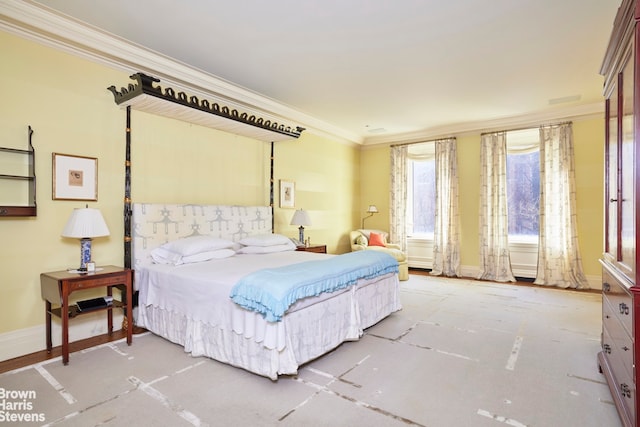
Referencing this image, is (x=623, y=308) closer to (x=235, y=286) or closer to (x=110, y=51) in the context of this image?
(x=235, y=286)

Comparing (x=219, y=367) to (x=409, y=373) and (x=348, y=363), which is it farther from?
(x=409, y=373)

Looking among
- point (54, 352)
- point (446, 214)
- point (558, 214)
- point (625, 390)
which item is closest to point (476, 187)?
point (446, 214)

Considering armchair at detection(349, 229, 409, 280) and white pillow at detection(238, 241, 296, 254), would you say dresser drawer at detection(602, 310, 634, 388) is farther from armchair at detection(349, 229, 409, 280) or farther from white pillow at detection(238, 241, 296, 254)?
armchair at detection(349, 229, 409, 280)

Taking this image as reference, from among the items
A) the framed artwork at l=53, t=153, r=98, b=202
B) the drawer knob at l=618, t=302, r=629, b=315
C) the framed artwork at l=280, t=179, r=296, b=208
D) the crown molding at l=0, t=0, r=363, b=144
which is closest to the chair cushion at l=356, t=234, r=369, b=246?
the framed artwork at l=280, t=179, r=296, b=208

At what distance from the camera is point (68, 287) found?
2.67 m

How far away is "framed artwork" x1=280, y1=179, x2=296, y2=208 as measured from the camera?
5.59 metres

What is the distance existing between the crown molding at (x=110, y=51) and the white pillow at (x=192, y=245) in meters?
1.90

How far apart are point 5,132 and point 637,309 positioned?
448cm

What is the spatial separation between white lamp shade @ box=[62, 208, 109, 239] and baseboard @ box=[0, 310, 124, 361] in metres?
0.89

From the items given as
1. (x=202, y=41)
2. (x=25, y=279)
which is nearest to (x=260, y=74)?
(x=202, y=41)

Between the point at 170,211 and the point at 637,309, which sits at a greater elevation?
the point at 170,211

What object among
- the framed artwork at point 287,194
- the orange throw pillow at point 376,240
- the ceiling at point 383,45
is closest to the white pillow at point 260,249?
the framed artwork at point 287,194

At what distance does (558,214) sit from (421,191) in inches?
98.2

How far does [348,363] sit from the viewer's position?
274 centimetres
